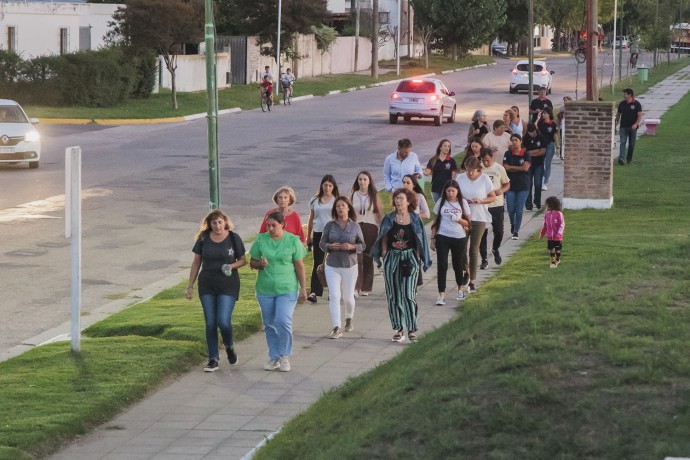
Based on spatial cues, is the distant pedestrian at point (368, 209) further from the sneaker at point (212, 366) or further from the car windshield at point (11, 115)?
the car windshield at point (11, 115)

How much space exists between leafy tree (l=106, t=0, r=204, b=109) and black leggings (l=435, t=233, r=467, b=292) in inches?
1291

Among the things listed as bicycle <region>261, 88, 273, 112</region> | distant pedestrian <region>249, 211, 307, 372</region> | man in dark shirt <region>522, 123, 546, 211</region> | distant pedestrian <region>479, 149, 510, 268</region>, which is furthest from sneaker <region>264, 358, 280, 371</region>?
bicycle <region>261, 88, 273, 112</region>

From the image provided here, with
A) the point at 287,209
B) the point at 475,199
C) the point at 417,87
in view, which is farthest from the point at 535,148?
the point at 417,87

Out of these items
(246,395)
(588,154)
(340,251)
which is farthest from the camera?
(588,154)

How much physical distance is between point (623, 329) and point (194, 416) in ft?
11.5

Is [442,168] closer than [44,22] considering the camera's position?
Yes

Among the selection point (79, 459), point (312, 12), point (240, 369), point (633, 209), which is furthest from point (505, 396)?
point (312, 12)

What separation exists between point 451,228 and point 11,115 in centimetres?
1962

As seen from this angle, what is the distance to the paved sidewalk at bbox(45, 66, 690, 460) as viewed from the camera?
32.8 ft

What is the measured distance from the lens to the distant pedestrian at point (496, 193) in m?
Result: 17.3

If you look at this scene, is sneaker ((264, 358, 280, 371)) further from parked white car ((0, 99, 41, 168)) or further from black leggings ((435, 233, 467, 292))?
parked white car ((0, 99, 41, 168))

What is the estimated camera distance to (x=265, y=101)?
50156mm

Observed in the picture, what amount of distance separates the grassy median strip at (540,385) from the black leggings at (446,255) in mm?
2564

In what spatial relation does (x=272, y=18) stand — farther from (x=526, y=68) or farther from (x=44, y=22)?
(x=44, y=22)
